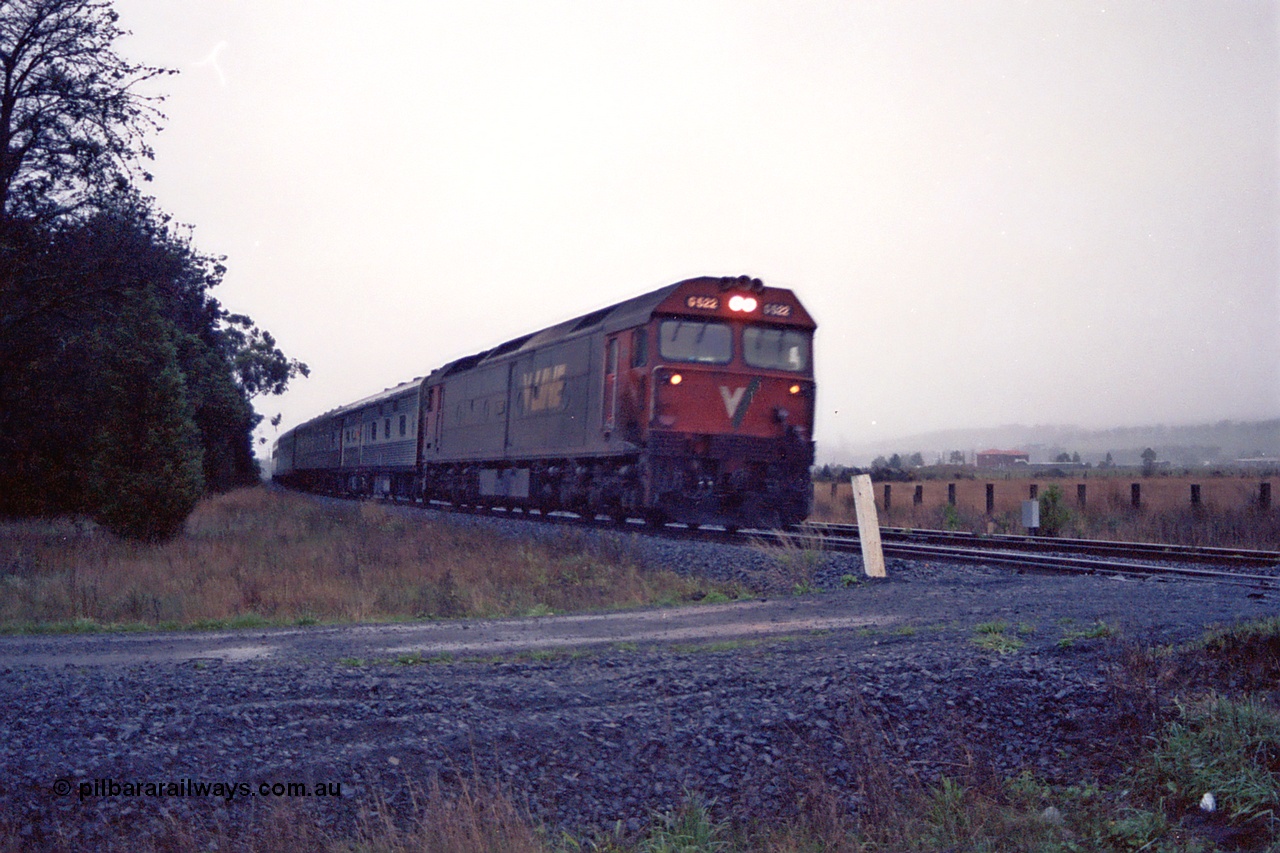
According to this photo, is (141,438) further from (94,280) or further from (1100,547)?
(1100,547)

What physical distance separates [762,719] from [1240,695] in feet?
9.70

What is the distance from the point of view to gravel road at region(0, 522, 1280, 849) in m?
4.99

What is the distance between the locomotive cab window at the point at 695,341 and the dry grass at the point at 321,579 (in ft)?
10.1

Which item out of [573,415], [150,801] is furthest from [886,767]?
[573,415]

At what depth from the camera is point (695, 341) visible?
15742mm

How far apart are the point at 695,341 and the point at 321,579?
6511mm

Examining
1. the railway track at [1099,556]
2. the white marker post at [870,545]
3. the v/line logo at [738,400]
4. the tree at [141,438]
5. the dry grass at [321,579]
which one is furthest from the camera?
the tree at [141,438]

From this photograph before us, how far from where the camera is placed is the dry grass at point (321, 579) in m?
10.8

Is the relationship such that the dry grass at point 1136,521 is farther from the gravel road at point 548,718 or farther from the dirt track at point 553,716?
the dirt track at point 553,716

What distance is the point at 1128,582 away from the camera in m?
11.0

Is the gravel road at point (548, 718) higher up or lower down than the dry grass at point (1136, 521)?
lower down

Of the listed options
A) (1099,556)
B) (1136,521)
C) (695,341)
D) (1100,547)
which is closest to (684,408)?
(695,341)

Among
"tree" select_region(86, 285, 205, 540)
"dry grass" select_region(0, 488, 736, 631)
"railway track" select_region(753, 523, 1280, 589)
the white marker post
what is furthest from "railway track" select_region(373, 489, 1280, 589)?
"tree" select_region(86, 285, 205, 540)

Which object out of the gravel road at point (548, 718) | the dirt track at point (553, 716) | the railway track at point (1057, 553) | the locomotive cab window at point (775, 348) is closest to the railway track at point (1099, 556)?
the railway track at point (1057, 553)
